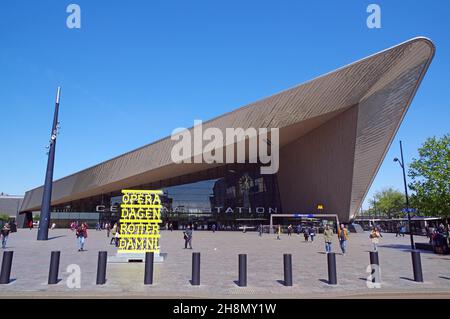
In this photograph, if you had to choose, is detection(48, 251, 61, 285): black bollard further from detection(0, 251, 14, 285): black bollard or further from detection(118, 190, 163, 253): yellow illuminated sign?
Answer: detection(118, 190, 163, 253): yellow illuminated sign

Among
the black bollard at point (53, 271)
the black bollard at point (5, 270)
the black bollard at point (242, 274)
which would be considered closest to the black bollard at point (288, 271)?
the black bollard at point (242, 274)

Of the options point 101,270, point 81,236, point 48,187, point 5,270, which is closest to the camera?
point 5,270

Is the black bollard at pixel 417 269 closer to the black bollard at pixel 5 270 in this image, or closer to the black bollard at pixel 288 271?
the black bollard at pixel 288 271

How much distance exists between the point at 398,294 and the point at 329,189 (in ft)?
96.9

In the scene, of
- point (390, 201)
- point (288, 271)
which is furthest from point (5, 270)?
point (390, 201)

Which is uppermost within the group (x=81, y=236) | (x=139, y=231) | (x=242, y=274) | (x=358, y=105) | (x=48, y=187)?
(x=358, y=105)

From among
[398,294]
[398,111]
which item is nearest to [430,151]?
[398,111]

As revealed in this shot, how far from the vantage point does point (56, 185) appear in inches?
2117

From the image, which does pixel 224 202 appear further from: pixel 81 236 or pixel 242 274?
pixel 242 274

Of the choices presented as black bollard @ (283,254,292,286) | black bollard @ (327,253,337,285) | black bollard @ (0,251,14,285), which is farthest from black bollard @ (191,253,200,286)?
black bollard @ (0,251,14,285)

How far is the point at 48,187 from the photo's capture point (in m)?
24.9

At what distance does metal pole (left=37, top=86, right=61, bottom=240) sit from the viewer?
2464 cm
